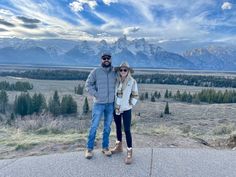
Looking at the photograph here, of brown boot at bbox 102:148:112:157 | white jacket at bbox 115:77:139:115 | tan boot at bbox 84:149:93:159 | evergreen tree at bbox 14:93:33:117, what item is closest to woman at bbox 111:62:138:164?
white jacket at bbox 115:77:139:115

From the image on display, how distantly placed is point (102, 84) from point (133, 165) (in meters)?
1.68

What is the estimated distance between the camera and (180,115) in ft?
119

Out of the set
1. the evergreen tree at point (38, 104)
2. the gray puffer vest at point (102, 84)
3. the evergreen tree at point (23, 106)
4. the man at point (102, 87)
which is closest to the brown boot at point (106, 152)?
the man at point (102, 87)

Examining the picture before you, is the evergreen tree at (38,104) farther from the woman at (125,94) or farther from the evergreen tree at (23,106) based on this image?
the woman at (125,94)

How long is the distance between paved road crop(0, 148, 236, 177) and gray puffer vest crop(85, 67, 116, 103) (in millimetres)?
1197

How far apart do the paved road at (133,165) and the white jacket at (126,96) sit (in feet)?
3.32

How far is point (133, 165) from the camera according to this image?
6508 millimetres

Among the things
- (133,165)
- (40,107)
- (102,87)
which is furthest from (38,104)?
(133,165)

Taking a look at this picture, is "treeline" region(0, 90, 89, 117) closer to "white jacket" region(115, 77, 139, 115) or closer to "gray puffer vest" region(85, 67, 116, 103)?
"gray puffer vest" region(85, 67, 116, 103)

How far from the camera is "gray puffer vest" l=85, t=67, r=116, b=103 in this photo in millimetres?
6973

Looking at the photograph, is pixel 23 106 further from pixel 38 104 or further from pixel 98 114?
pixel 98 114

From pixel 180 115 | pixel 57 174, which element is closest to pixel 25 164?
pixel 57 174

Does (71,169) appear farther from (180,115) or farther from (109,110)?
(180,115)

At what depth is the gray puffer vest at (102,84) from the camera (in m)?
6.97
